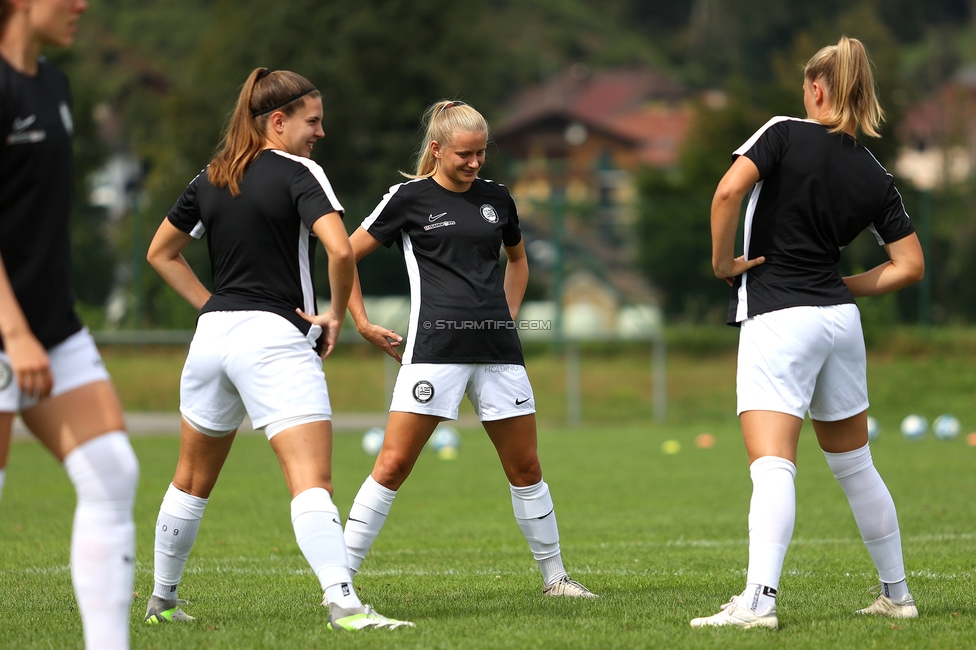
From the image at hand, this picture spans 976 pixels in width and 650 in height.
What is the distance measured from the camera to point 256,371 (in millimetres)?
4488

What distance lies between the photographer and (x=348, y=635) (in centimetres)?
445

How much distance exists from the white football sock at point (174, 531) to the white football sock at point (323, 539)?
662mm

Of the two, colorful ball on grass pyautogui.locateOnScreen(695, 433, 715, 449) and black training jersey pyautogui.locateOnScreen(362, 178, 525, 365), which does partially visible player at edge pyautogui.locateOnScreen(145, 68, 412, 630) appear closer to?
black training jersey pyautogui.locateOnScreen(362, 178, 525, 365)

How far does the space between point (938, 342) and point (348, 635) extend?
63.1ft

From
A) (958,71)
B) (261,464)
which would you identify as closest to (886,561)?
(261,464)

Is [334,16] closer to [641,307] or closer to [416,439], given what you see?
[641,307]

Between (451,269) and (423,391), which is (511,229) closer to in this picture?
(451,269)

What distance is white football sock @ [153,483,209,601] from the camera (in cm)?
495

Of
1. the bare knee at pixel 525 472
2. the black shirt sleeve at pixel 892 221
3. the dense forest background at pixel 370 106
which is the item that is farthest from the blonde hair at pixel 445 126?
the black shirt sleeve at pixel 892 221

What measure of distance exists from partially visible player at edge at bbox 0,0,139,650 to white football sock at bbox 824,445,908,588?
2887mm

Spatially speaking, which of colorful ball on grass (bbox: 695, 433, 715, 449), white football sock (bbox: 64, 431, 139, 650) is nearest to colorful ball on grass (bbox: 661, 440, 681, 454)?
colorful ball on grass (bbox: 695, 433, 715, 449)

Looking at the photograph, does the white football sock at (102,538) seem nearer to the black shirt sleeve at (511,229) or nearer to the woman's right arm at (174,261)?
the woman's right arm at (174,261)

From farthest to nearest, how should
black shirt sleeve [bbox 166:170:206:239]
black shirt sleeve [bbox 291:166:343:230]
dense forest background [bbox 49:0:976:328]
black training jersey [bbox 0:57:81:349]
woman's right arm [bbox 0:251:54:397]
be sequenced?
dense forest background [bbox 49:0:976:328] < black shirt sleeve [bbox 166:170:206:239] < black shirt sleeve [bbox 291:166:343:230] < black training jersey [bbox 0:57:81:349] < woman's right arm [bbox 0:251:54:397]

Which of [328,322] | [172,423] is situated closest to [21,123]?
[328,322]
